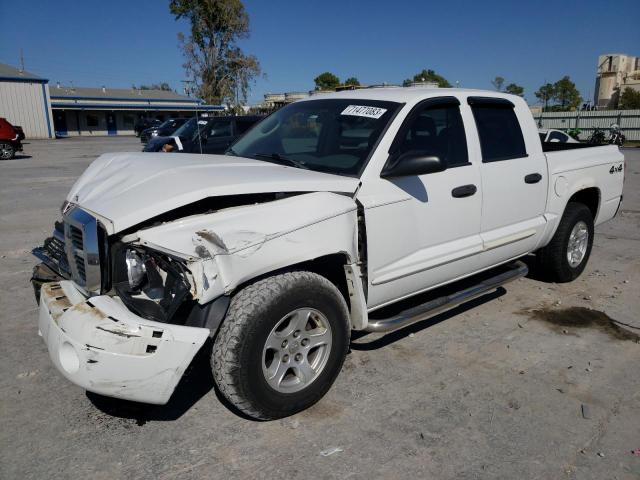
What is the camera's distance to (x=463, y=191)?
12.9ft

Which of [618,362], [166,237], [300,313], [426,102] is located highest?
[426,102]

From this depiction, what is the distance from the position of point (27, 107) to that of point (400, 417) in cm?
4745

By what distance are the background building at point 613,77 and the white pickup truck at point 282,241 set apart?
76.4 metres

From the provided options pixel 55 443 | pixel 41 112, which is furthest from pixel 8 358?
pixel 41 112

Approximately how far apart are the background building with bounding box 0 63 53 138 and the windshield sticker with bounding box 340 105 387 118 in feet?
148

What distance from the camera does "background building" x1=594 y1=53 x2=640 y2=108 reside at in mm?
71938

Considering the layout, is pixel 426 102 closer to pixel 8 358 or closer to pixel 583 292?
pixel 583 292

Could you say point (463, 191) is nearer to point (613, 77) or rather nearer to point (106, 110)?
point (106, 110)

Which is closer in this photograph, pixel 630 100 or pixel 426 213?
pixel 426 213

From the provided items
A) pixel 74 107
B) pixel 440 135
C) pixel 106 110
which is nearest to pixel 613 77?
pixel 106 110

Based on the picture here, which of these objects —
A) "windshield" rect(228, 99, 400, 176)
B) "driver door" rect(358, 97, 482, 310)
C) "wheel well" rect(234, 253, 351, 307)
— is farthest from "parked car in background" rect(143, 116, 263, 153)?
"wheel well" rect(234, 253, 351, 307)

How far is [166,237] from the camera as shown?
8.83ft

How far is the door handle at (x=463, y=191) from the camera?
12.7 ft

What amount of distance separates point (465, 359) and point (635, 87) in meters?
76.9
